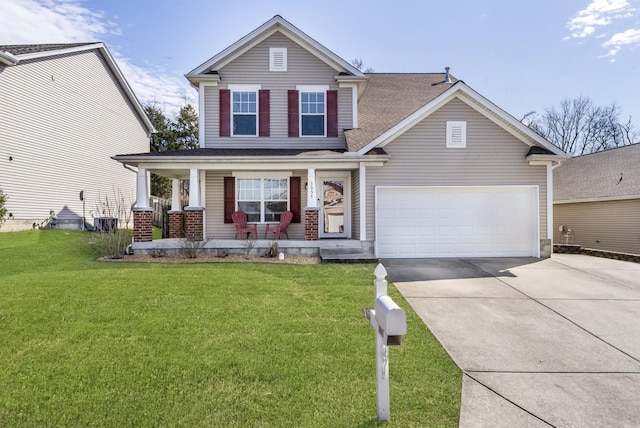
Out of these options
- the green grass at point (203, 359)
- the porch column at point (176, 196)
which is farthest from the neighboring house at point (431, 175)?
the green grass at point (203, 359)

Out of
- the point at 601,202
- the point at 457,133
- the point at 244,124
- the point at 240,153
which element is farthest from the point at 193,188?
the point at 601,202

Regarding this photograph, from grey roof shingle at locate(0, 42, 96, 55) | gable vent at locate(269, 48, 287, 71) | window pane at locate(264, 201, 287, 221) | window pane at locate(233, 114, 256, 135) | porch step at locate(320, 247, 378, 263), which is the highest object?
grey roof shingle at locate(0, 42, 96, 55)

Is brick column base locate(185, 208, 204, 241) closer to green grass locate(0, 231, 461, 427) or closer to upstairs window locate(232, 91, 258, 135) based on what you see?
upstairs window locate(232, 91, 258, 135)

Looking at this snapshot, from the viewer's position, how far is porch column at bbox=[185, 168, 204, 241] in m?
10.8

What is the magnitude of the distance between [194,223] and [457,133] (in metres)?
8.24

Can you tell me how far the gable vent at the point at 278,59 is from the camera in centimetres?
1245

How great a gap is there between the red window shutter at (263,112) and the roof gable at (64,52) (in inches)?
344

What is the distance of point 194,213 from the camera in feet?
35.6

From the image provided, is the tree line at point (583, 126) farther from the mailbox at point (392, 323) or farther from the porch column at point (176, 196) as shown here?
the mailbox at point (392, 323)

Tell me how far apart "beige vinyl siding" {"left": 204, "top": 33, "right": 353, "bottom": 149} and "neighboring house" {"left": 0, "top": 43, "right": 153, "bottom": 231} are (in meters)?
7.41

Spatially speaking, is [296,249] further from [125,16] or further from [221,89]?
[125,16]

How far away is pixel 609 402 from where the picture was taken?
311cm

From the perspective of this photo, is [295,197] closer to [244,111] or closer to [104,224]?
[244,111]

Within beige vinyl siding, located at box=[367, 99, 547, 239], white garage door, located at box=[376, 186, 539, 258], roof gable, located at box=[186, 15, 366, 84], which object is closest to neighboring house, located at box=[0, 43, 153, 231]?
roof gable, located at box=[186, 15, 366, 84]
